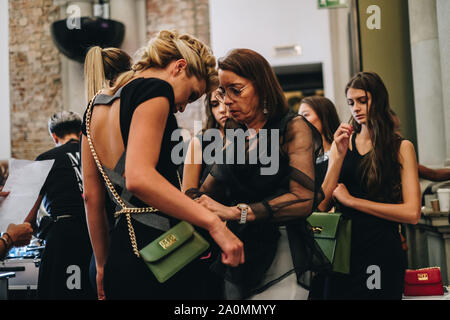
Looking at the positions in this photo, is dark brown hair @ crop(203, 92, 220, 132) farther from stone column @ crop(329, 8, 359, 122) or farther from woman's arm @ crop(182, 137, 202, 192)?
stone column @ crop(329, 8, 359, 122)

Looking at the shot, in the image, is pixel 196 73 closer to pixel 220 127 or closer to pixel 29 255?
pixel 220 127

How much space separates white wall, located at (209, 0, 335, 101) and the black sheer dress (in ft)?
18.1

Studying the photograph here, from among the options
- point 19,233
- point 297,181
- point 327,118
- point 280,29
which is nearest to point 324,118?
point 327,118

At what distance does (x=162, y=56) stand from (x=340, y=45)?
560 centimetres

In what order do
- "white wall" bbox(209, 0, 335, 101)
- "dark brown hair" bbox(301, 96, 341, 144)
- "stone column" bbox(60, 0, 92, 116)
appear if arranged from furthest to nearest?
"stone column" bbox(60, 0, 92, 116), "white wall" bbox(209, 0, 335, 101), "dark brown hair" bbox(301, 96, 341, 144)

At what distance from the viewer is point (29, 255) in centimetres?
328

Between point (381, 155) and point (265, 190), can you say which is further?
point (381, 155)

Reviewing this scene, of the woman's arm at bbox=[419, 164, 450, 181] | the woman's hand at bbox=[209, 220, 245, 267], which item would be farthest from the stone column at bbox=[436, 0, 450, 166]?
the woman's hand at bbox=[209, 220, 245, 267]

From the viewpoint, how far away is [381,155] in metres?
1.99

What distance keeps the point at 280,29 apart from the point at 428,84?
368 centimetres

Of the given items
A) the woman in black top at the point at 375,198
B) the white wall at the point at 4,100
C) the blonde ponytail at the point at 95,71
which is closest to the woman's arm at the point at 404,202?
the woman in black top at the point at 375,198

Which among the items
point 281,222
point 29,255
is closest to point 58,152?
point 29,255

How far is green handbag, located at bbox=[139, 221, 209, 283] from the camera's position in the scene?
1.24 meters

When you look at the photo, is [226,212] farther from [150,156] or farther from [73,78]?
[73,78]
